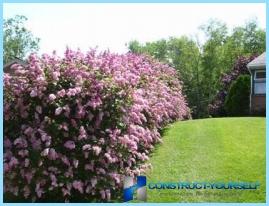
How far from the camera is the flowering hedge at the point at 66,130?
22.6 ft

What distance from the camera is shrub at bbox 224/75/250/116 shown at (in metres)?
20.9

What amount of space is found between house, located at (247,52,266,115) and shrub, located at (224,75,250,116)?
246mm

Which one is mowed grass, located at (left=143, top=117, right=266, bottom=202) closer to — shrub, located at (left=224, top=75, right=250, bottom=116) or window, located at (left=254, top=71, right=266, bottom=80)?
shrub, located at (left=224, top=75, right=250, bottom=116)

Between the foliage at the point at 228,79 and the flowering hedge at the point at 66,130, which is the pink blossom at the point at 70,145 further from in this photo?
the foliage at the point at 228,79

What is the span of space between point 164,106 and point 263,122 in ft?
13.5

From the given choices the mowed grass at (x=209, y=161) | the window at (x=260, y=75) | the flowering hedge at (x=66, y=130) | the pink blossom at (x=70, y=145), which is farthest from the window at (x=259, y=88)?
the pink blossom at (x=70, y=145)

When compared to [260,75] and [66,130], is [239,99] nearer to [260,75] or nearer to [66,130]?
[260,75]

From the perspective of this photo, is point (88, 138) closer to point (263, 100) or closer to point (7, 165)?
point (7, 165)

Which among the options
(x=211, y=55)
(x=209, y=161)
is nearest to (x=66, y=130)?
(x=209, y=161)

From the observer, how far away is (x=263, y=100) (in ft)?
67.4

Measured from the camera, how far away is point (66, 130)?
695cm

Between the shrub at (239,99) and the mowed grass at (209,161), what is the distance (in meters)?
8.52

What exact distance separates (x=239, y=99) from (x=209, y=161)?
12424 mm

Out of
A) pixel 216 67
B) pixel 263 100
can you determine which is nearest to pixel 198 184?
pixel 263 100
